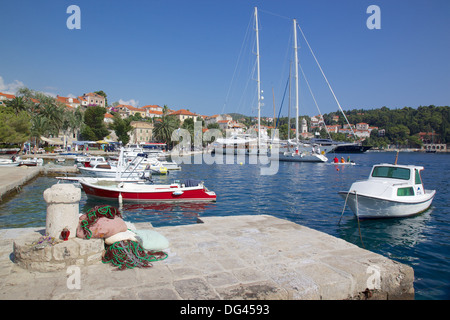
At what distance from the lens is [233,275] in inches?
197

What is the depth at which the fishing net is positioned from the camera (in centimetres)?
514

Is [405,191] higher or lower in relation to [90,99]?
lower

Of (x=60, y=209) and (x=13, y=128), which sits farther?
(x=13, y=128)

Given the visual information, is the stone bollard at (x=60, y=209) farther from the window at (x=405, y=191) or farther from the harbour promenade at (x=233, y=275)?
the window at (x=405, y=191)

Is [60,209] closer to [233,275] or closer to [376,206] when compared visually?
[233,275]

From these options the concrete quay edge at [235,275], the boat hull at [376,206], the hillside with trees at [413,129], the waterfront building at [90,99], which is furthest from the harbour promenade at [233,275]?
the hillside with trees at [413,129]

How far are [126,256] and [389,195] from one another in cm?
1186

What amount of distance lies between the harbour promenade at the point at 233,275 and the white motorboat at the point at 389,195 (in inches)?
274

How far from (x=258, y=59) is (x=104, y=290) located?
6097 cm

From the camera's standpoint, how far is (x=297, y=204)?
1870 centimetres

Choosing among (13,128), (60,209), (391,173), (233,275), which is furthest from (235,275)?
(13,128)

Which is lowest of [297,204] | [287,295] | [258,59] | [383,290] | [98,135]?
[297,204]
